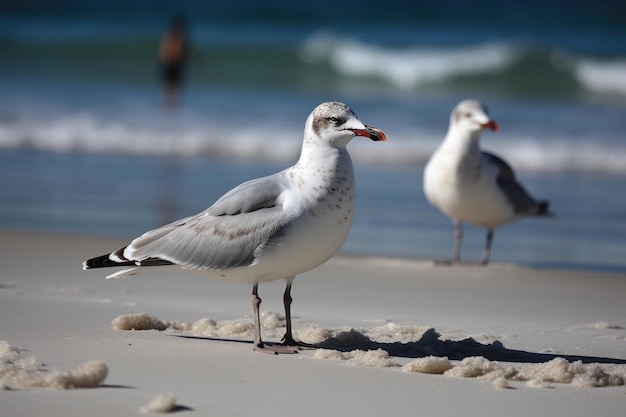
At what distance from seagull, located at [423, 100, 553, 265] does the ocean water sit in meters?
0.34

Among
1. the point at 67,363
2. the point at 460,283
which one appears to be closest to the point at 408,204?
the point at 460,283

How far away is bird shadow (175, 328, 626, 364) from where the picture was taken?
5289 millimetres

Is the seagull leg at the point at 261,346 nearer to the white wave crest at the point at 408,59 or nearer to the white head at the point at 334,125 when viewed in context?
the white head at the point at 334,125

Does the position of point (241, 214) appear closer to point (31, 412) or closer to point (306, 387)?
point (306, 387)

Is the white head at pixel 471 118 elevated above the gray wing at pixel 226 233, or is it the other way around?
the white head at pixel 471 118

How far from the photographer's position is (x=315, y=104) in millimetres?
20359

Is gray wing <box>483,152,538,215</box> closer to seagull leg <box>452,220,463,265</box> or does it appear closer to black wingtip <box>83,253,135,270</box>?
seagull leg <box>452,220,463,265</box>

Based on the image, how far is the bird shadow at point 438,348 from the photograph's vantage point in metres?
5.29

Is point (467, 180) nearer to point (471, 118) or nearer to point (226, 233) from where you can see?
point (471, 118)

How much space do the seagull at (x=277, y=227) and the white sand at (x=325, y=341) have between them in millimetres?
374

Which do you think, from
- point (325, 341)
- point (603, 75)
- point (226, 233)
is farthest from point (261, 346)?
point (603, 75)

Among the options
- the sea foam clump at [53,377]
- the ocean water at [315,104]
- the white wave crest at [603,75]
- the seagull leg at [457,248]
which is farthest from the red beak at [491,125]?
the white wave crest at [603,75]

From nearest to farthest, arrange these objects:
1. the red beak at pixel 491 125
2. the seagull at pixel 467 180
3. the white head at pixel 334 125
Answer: the white head at pixel 334 125 < the red beak at pixel 491 125 < the seagull at pixel 467 180

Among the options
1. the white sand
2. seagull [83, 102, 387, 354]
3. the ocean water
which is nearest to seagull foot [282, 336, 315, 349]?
seagull [83, 102, 387, 354]
